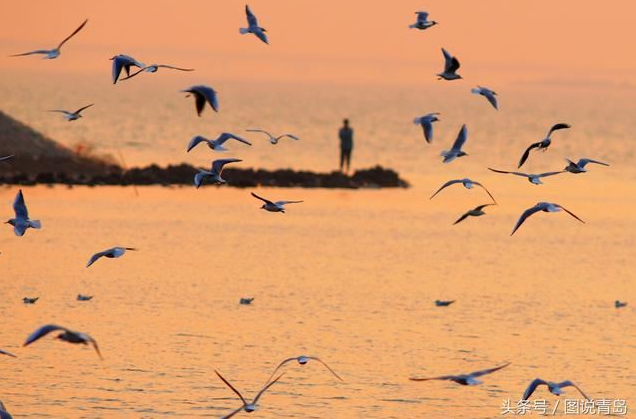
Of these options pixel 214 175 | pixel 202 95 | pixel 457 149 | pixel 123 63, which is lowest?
pixel 214 175

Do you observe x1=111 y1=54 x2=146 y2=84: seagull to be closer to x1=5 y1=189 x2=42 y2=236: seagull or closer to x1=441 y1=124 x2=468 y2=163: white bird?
x1=5 y1=189 x2=42 y2=236: seagull

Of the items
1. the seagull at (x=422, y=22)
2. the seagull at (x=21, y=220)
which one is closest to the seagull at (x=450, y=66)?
the seagull at (x=422, y=22)

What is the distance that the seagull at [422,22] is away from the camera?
77.7ft

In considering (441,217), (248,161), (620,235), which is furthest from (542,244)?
(248,161)

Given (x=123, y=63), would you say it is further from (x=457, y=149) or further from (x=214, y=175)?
(x=457, y=149)

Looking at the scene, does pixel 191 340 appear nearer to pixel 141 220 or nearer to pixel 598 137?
pixel 141 220

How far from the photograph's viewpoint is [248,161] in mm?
82062

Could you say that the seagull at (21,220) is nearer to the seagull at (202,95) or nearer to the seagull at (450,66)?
the seagull at (202,95)

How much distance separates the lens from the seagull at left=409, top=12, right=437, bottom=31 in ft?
77.7

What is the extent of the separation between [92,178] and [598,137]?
354ft

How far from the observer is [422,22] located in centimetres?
2403

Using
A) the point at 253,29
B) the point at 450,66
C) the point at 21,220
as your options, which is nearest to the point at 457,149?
the point at 450,66

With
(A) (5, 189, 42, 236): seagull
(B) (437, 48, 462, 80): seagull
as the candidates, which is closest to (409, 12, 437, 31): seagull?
(B) (437, 48, 462, 80): seagull

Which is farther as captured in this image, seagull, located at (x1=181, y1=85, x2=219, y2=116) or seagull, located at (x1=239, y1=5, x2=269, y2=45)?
seagull, located at (x1=239, y1=5, x2=269, y2=45)
